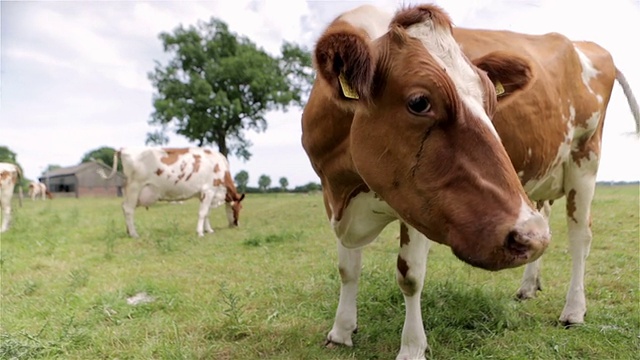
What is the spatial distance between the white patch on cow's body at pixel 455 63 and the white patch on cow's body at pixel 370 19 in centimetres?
35

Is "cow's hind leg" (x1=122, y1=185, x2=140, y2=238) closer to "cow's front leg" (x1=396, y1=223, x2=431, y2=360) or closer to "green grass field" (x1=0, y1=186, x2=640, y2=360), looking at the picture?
"green grass field" (x1=0, y1=186, x2=640, y2=360)

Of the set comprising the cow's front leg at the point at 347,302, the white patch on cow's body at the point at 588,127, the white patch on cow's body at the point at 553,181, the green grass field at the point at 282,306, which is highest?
the white patch on cow's body at the point at 588,127

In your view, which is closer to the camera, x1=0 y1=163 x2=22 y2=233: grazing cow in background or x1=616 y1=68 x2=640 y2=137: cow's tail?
x1=616 y1=68 x2=640 y2=137: cow's tail

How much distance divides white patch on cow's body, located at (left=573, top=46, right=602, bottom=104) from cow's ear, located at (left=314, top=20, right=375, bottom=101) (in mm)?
2651

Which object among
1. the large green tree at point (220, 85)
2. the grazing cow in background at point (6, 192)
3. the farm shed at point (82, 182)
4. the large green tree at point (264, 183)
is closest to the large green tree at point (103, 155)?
the farm shed at point (82, 182)

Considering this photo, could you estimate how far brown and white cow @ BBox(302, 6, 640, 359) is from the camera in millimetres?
1595

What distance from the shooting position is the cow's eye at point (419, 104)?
169 centimetres

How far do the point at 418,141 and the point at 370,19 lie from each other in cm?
98

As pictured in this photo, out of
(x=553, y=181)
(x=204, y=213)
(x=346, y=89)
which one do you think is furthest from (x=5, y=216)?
(x=553, y=181)

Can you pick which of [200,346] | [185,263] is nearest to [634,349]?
[200,346]

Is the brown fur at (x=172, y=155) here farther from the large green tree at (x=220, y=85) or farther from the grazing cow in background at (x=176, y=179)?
the large green tree at (x=220, y=85)

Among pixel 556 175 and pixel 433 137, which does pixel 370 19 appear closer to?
pixel 433 137

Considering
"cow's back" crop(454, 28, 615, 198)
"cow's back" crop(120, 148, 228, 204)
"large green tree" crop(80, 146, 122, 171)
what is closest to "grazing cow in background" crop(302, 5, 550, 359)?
"cow's back" crop(454, 28, 615, 198)

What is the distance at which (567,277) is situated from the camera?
4492 mm
